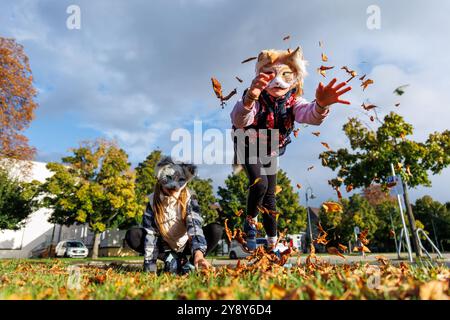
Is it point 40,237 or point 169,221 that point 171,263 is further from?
point 40,237

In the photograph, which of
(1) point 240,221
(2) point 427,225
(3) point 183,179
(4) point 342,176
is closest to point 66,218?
(1) point 240,221

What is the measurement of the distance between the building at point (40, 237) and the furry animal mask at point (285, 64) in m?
39.8

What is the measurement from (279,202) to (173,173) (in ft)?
116

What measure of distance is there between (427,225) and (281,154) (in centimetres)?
6059

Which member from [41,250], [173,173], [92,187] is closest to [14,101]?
[92,187]

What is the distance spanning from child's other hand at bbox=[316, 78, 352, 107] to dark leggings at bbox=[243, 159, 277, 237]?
1.08 meters

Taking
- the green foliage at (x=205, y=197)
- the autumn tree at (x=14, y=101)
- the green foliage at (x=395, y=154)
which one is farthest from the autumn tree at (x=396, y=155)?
the green foliage at (x=205, y=197)

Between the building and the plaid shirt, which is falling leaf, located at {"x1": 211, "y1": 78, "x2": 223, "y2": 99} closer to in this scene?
the plaid shirt

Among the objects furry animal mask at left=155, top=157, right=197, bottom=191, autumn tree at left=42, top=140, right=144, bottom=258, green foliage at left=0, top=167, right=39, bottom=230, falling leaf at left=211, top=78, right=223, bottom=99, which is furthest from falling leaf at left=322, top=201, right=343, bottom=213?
green foliage at left=0, top=167, right=39, bottom=230

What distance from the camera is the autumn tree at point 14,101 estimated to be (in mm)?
16203

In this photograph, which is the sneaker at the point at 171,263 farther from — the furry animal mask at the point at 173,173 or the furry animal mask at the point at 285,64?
the furry animal mask at the point at 285,64

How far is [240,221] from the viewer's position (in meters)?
34.7

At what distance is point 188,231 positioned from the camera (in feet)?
12.7
